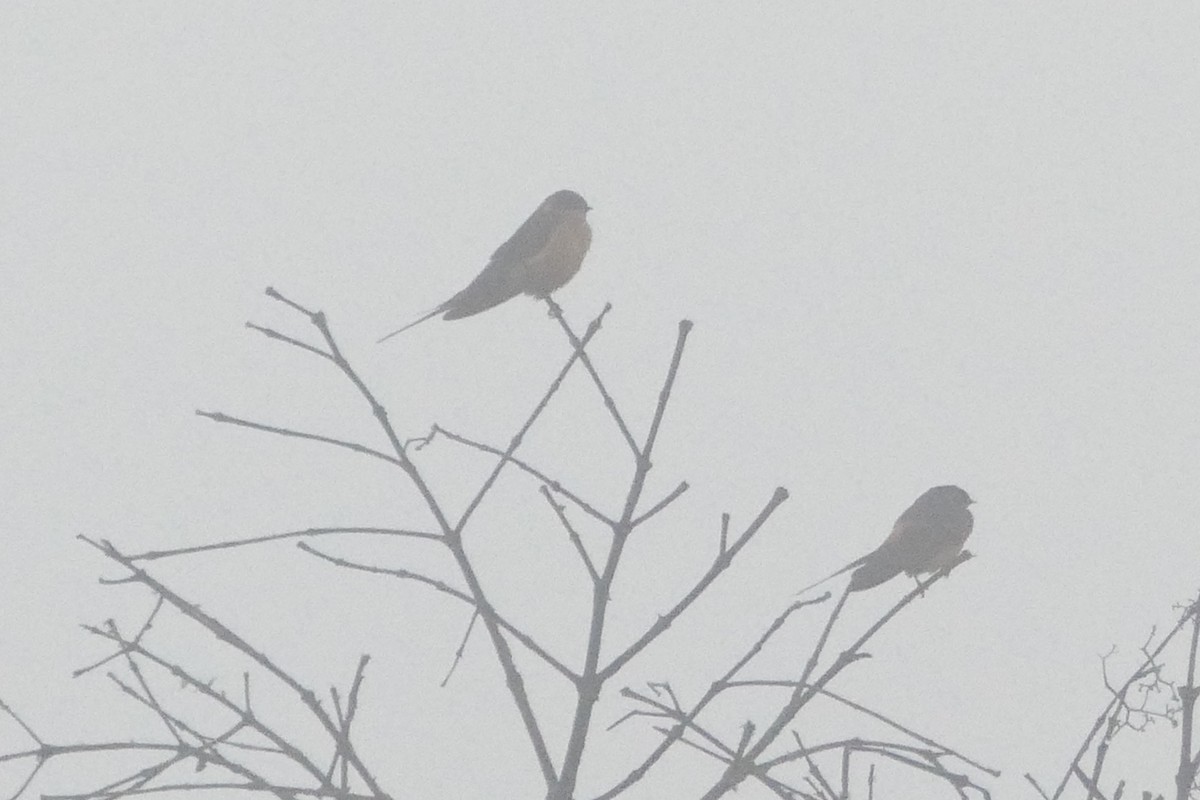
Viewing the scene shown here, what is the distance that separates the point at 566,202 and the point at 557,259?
1.61 feet

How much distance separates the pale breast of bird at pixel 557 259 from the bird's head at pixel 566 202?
210 millimetres

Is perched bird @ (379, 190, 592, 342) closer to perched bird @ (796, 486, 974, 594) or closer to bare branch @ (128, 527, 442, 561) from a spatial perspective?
perched bird @ (796, 486, 974, 594)

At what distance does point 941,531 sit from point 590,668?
406 centimetres

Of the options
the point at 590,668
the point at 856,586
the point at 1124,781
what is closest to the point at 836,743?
the point at 590,668

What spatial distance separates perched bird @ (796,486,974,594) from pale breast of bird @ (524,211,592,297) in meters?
1.57

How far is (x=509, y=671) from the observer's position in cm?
220

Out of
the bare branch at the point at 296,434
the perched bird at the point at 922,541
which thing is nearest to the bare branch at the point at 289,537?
the bare branch at the point at 296,434

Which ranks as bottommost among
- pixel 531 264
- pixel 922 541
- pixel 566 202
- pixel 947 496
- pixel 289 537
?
pixel 289 537

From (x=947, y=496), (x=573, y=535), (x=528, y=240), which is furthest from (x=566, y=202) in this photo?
(x=573, y=535)

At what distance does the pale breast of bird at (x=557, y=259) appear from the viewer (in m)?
6.18

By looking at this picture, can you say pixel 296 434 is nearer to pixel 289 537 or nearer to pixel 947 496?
pixel 289 537

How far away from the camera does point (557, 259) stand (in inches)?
244

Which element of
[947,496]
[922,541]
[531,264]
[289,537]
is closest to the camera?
[289,537]

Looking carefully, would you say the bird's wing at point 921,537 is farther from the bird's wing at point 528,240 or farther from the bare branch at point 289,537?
the bare branch at point 289,537
